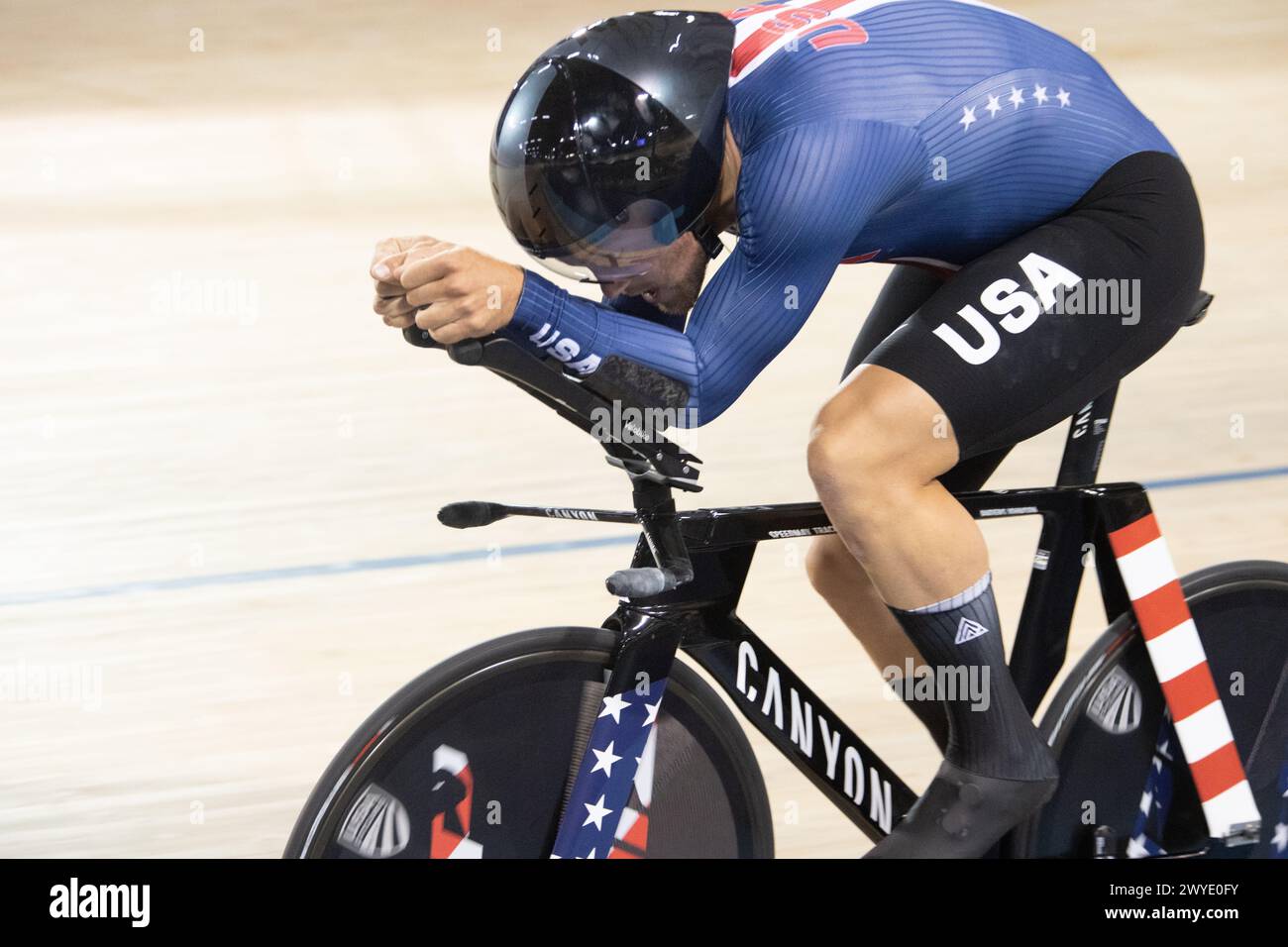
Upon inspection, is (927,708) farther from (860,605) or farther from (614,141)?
(614,141)

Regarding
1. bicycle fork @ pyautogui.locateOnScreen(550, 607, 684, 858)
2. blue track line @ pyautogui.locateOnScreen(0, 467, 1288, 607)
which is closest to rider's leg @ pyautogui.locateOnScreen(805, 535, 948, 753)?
bicycle fork @ pyautogui.locateOnScreen(550, 607, 684, 858)

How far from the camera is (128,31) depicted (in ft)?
31.2

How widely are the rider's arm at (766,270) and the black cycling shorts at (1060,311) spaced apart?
0.19m

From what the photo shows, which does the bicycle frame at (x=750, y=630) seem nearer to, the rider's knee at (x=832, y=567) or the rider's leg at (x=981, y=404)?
the rider's leg at (x=981, y=404)

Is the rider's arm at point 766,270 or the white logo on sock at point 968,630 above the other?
the rider's arm at point 766,270

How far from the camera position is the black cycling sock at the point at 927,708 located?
84.4 inches

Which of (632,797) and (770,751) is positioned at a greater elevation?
(632,797)

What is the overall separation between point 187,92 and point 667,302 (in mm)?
7336

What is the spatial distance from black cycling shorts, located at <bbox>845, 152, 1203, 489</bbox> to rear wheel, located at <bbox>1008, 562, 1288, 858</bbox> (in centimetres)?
40

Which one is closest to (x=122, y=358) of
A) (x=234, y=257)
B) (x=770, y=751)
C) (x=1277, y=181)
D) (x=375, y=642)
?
(x=234, y=257)

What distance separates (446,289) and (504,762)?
2.06ft

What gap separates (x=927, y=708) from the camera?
7.11 feet

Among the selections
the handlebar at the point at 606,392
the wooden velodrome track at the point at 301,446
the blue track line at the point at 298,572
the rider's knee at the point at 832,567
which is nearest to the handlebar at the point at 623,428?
the handlebar at the point at 606,392
